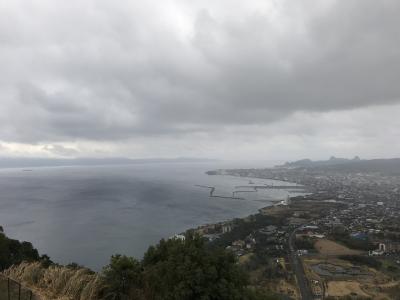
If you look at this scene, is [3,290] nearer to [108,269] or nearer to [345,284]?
[108,269]

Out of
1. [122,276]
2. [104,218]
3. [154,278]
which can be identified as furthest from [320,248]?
[104,218]

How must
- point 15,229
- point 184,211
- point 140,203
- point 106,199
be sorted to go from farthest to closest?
point 106,199 < point 140,203 < point 184,211 < point 15,229

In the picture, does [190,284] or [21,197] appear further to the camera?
[21,197]

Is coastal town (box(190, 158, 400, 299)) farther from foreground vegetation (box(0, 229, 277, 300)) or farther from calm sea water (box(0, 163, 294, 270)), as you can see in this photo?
calm sea water (box(0, 163, 294, 270))

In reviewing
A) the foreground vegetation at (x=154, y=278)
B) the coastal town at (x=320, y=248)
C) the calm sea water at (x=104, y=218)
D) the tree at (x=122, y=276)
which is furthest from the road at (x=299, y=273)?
the tree at (x=122, y=276)

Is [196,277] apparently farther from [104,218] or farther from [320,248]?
[104,218]

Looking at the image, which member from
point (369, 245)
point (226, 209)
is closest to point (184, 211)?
point (226, 209)

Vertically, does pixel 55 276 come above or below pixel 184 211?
above

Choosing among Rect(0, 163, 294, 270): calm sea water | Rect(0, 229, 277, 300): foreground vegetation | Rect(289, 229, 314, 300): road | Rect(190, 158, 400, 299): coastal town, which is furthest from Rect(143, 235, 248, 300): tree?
Rect(0, 163, 294, 270): calm sea water
